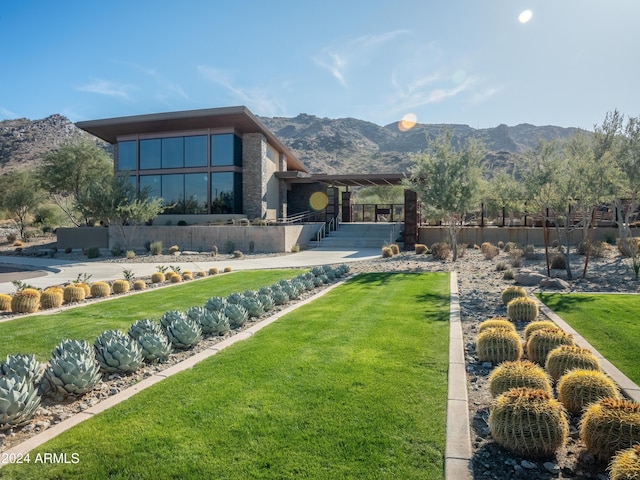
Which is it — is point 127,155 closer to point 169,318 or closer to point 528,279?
point 169,318

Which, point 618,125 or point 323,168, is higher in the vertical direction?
A: point 323,168

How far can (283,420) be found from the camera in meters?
3.49

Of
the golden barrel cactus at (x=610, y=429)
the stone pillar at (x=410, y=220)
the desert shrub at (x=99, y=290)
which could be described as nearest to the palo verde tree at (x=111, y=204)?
the desert shrub at (x=99, y=290)

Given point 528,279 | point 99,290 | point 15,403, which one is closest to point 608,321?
point 528,279

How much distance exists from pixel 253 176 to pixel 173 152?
18.7 ft

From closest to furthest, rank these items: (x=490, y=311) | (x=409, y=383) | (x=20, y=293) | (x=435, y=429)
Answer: (x=435, y=429) < (x=409, y=383) < (x=490, y=311) < (x=20, y=293)

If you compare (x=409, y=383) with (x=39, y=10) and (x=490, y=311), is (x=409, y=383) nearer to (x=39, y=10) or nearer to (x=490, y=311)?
(x=490, y=311)

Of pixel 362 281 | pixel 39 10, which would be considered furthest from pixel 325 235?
Result: pixel 39 10

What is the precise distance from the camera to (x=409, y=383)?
4258 mm

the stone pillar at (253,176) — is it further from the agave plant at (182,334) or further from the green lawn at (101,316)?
the agave plant at (182,334)

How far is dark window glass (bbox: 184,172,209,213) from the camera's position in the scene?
26359 millimetres

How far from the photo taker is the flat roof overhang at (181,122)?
23875 mm

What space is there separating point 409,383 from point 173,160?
1027 inches

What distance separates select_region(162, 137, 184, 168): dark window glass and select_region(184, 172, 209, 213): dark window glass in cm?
121
